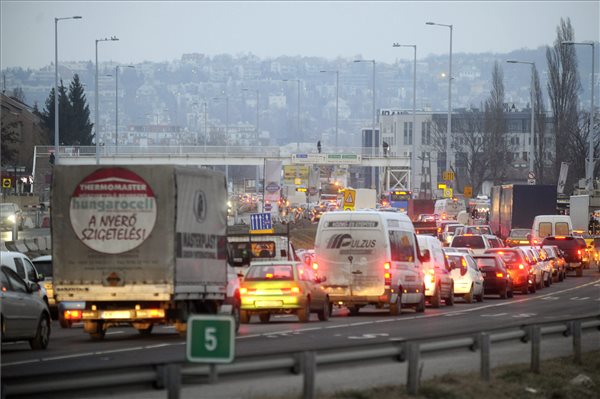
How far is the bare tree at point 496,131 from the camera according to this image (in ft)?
477

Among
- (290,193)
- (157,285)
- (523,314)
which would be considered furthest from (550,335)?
(290,193)

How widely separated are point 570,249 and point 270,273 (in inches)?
1477

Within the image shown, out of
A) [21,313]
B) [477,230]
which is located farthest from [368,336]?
[477,230]

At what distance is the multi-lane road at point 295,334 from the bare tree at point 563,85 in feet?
207

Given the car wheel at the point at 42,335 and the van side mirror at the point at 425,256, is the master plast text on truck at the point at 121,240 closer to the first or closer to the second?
the car wheel at the point at 42,335

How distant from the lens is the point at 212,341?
12.8m

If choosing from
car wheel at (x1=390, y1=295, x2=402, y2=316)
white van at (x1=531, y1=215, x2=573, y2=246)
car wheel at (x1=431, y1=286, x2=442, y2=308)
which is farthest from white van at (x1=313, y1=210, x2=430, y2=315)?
white van at (x1=531, y1=215, x2=573, y2=246)

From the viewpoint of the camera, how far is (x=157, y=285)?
2611 cm

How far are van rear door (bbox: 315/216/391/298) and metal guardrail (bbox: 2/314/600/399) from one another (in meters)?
16.3

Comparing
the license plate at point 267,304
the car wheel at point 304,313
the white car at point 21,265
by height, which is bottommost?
the car wheel at point 304,313

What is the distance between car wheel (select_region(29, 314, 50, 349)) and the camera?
83.0 ft

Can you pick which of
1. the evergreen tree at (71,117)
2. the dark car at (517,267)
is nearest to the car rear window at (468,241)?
the dark car at (517,267)

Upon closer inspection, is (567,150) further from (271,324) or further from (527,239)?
(271,324)

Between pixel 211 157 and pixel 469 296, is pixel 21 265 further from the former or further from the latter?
pixel 211 157
